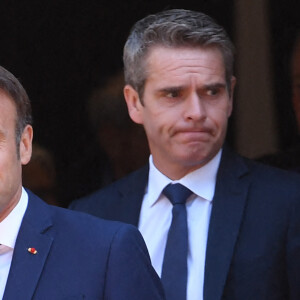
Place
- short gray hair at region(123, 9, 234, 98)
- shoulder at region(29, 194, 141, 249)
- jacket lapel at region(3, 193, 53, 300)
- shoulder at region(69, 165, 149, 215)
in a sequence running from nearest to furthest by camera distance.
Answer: jacket lapel at region(3, 193, 53, 300) → shoulder at region(29, 194, 141, 249) → short gray hair at region(123, 9, 234, 98) → shoulder at region(69, 165, 149, 215)

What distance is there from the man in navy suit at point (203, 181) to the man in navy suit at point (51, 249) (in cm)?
48

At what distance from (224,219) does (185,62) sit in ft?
1.64

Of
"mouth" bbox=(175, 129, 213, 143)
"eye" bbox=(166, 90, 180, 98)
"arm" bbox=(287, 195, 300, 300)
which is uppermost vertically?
"eye" bbox=(166, 90, 180, 98)

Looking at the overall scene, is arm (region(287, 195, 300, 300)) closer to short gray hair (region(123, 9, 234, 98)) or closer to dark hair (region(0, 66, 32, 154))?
short gray hair (region(123, 9, 234, 98))

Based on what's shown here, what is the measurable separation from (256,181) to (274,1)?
138cm

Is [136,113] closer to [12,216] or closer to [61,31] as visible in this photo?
[12,216]

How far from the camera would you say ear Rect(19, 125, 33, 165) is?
9.30 ft

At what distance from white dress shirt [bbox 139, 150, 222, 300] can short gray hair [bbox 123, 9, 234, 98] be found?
281 mm

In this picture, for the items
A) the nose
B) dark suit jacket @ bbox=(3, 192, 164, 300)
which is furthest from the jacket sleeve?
the nose

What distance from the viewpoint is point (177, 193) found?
339cm

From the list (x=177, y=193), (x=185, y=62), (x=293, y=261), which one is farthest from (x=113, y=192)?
(x=293, y=261)

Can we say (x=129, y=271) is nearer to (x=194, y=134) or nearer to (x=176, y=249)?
(x=176, y=249)

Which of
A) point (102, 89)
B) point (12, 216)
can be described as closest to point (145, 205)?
point (12, 216)

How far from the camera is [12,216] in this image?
2.77 meters
